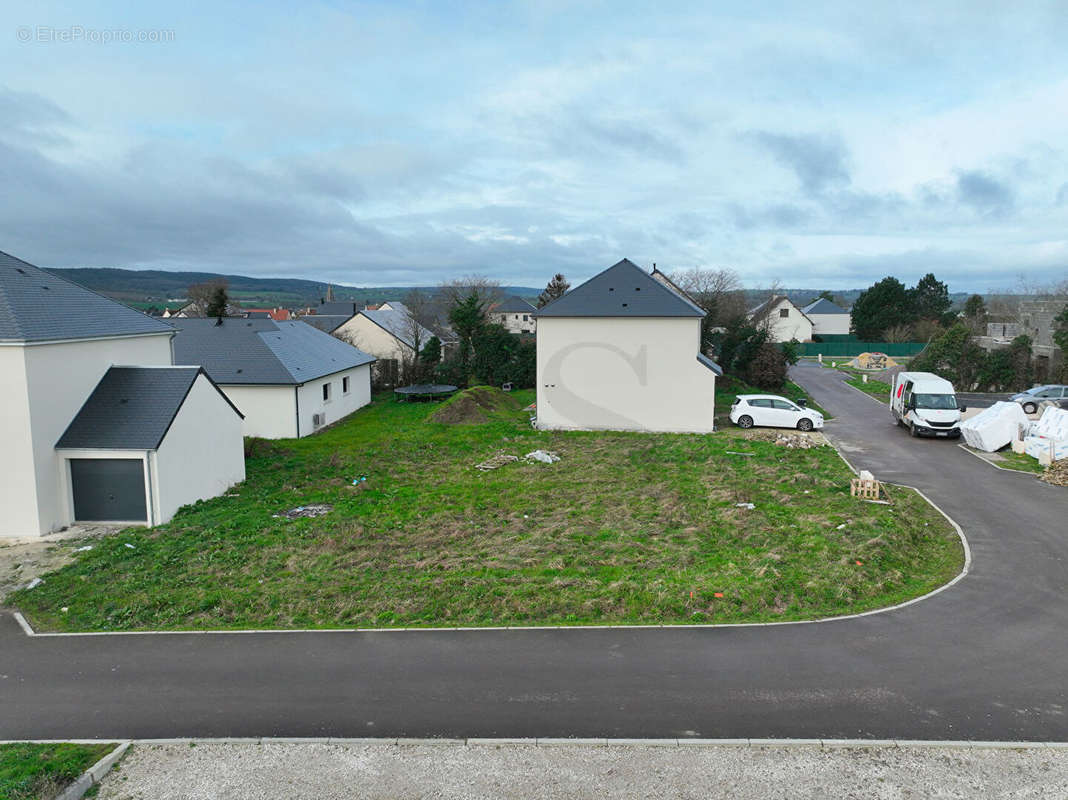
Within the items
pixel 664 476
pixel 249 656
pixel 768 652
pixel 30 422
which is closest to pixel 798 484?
pixel 664 476

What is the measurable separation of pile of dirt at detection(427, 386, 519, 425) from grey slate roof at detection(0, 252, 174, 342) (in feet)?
37.6

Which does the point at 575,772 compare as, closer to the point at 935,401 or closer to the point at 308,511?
the point at 308,511

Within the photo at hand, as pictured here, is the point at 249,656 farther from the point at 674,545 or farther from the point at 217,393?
the point at 217,393

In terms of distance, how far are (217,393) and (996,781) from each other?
1812 cm

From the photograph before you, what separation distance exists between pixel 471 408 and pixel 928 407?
1756 centimetres

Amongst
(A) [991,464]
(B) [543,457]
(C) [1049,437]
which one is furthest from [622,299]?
(C) [1049,437]

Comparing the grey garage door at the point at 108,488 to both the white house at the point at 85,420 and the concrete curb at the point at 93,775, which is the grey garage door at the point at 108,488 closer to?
the white house at the point at 85,420

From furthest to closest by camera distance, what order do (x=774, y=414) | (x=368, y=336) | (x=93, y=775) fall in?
1. (x=368, y=336)
2. (x=774, y=414)
3. (x=93, y=775)

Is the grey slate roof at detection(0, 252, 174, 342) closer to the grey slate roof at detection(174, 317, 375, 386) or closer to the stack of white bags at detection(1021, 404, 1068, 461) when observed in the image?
the grey slate roof at detection(174, 317, 375, 386)

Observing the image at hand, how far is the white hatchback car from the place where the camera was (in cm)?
2606

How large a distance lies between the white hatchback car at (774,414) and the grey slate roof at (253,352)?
671 inches

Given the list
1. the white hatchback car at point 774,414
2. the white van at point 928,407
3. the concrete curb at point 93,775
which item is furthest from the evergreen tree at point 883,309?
the concrete curb at point 93,775

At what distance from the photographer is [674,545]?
13500 millimetres

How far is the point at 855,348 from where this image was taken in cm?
6297
